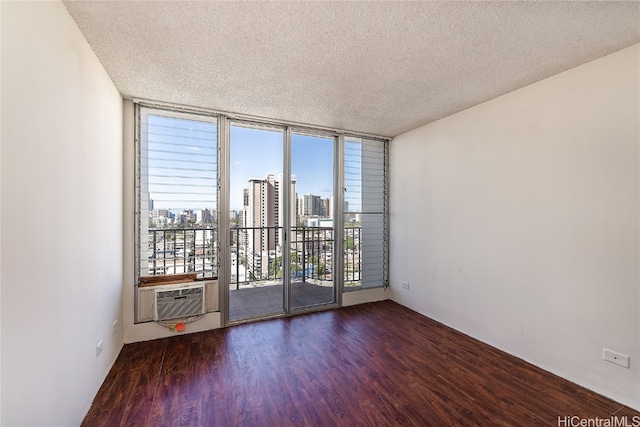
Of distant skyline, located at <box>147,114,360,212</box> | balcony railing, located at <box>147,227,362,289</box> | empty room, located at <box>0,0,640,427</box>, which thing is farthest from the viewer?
balcony railing, located at <box>147,227,362,289</box>

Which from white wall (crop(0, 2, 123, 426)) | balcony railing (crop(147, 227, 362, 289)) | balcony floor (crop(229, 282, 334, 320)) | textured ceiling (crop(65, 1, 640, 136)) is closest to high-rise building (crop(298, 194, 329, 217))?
balcony railing (crop(147, 227, 362, 289))

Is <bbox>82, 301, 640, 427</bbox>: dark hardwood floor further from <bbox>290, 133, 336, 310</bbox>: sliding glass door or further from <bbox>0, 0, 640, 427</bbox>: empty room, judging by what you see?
<bbox>290, 133, 336, 310</bbox>: sliding glass door

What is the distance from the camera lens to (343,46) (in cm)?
187

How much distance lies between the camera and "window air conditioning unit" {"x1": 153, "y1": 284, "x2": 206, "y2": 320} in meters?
2.83

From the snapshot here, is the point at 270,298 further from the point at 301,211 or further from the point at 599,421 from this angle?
the point at 599,421

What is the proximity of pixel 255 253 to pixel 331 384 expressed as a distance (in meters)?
1.96

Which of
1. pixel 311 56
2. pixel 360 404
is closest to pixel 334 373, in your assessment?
pixel 360 404

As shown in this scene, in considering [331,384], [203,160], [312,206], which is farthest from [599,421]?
[203,160]

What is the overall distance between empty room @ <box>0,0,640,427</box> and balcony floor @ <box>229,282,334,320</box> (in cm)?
5

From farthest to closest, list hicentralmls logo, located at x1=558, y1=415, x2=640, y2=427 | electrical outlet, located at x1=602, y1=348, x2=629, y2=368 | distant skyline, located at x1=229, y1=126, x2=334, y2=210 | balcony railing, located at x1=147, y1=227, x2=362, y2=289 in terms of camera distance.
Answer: distant skyline, located at x1=229, y1=126, x2=334, y2=210, balcony railing, located at x1=147, y1=227, x2=362, y2=289, electrical outlet, located at x1=602, y1=348, x2=629, y2=368, hicentralmls logo, located at x1=558, y1=415, x2=640, y2=427

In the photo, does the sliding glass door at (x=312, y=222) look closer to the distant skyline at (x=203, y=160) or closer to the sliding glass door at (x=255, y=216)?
the distant skyline at (x=203, y=160)

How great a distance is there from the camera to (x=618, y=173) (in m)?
1.92

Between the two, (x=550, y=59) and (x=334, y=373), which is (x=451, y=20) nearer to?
(x=550, y=59)

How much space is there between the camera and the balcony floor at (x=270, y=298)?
11.4 ft
